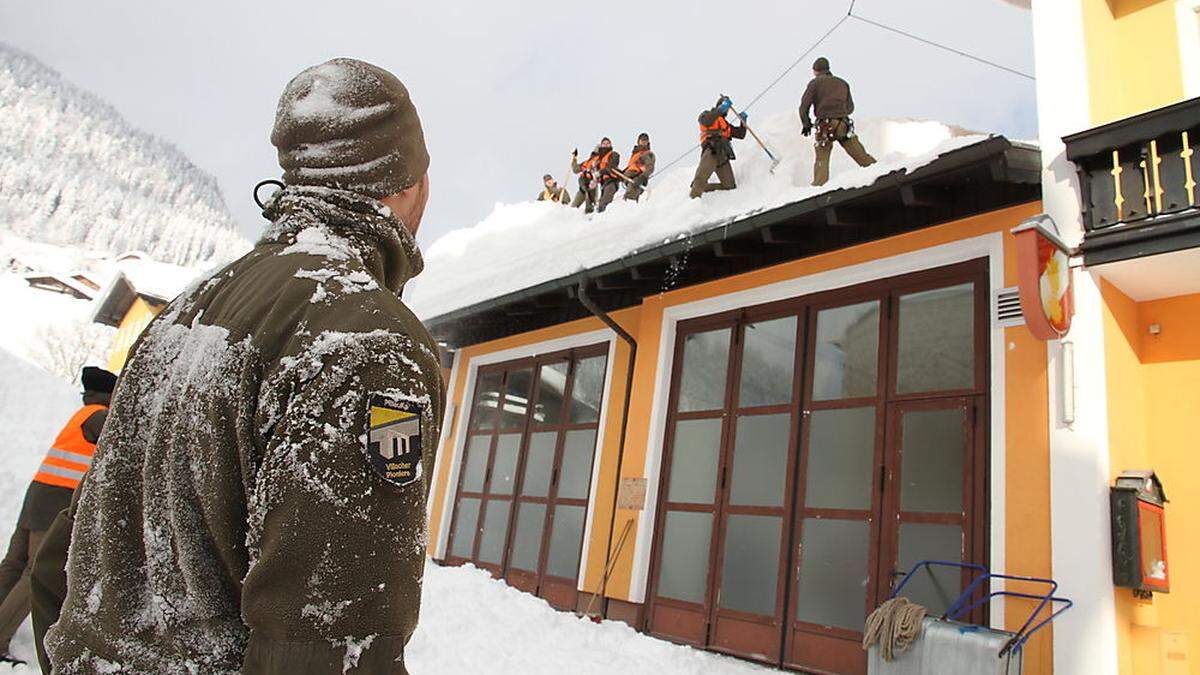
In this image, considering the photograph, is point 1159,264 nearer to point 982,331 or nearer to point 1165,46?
point 982,331

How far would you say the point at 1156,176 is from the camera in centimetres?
532

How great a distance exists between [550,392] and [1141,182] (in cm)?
722

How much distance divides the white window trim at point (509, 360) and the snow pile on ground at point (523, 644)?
1.21 metres

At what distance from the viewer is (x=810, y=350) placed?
7543mm

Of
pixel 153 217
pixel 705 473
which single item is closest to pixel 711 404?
pixel 705 473

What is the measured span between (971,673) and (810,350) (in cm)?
343

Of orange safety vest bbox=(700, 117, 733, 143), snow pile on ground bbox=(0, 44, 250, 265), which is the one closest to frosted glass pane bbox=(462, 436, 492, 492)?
orange safety vest bbox=(700, 117, 733, 143)

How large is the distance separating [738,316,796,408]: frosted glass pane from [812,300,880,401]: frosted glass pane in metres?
0.32

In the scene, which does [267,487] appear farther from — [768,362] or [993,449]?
[768,362]

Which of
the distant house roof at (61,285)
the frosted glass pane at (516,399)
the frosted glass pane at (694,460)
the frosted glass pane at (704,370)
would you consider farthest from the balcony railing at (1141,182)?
the distant house roof at (61,285)

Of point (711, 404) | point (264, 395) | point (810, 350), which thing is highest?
point (810, 350)

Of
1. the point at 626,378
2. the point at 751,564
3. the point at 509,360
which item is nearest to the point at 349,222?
the point at 751,564

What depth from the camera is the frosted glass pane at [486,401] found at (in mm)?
11852

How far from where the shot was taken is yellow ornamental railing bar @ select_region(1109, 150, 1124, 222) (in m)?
5.48
